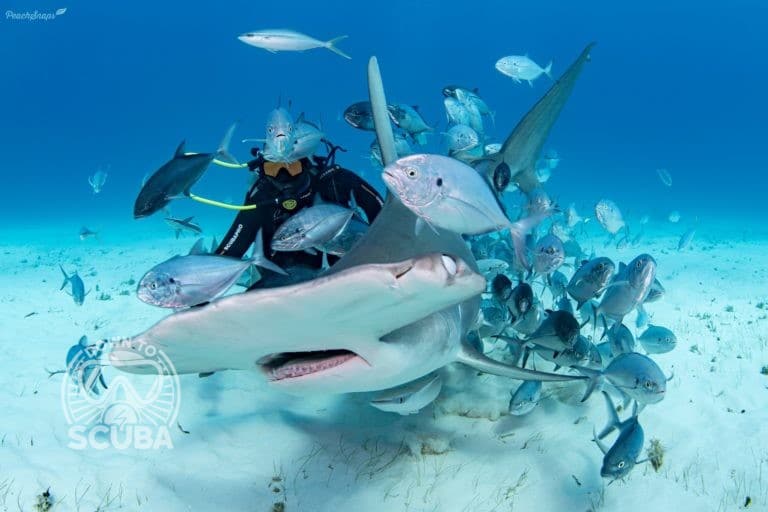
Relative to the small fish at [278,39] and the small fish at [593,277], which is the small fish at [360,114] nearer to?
the small fish at [278,39]

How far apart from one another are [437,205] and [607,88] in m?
188

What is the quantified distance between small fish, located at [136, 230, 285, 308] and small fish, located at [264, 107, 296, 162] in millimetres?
1247

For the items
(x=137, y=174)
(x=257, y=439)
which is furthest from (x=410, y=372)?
(x=137, y=174)

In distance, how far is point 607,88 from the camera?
162250mm

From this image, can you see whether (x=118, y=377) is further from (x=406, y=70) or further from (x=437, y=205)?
(x=406, y=70)

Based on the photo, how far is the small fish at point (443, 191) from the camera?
225cm

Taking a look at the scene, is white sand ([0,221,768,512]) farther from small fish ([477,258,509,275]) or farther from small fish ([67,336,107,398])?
small fish ([477,258,509,275])

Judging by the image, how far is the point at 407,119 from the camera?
6418mm

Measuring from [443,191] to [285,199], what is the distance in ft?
9.43

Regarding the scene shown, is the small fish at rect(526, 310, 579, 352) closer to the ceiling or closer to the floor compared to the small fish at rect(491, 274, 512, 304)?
closer to the ceiling

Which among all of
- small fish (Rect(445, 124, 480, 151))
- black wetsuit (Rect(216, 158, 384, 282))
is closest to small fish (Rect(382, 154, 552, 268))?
black wetsuit (Rect(216, 158, 384, 282))

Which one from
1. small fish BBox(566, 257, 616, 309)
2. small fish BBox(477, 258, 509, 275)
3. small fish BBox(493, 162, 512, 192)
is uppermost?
small fish BBox(493, 162, 512, 192)

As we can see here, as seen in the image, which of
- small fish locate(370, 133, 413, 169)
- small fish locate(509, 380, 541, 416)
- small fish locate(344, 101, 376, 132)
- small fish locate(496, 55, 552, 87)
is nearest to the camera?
small fish locate(509, 380, 541, 416)

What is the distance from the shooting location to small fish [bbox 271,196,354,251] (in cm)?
350
